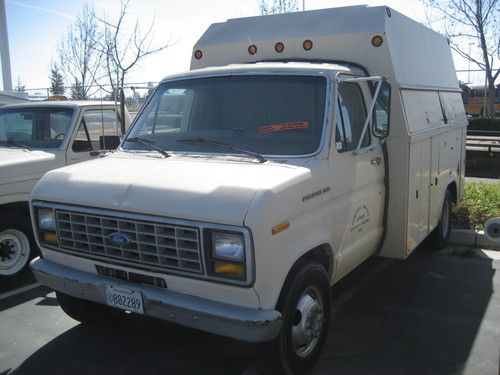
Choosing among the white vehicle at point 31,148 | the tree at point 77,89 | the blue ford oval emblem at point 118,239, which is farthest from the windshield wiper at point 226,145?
the tree at point 77,89

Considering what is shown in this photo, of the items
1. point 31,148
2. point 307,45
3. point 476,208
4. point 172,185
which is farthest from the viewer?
point 476,208

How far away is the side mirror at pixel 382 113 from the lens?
425 centimetres

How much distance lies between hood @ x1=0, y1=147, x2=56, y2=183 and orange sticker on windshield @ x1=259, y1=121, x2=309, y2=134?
120 inches

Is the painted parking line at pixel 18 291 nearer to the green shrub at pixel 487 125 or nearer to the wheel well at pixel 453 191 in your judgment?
the wheel well at pixel 453 191

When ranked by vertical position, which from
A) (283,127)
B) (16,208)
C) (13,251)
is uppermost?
(283,127)

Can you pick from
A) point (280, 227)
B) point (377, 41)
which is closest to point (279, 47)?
point (377, 41)

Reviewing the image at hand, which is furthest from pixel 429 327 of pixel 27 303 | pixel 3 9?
pixel 3 9

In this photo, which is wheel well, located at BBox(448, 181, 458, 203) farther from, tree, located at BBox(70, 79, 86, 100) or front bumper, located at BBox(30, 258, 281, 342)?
tree, located at BBox(70, 79, 86, 100)

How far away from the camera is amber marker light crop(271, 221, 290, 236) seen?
313 centimetres

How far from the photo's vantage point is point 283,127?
4.02 metres

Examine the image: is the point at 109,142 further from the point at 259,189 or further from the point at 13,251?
the point at 259,189

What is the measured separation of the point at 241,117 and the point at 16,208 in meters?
3.05

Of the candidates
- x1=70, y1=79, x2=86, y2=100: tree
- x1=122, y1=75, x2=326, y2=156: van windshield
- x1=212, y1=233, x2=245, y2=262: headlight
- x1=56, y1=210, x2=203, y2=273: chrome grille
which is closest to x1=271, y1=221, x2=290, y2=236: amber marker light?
x1=212, y1=233, x2=245, y2=262: headlight

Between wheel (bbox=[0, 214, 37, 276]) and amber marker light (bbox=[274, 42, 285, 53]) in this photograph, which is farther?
wheel (bbox=[0, 214, 37, 276])
